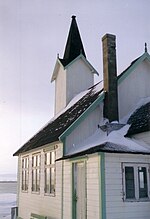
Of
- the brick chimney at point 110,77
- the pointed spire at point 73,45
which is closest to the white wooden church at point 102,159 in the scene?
the brick chimney at point 110,77

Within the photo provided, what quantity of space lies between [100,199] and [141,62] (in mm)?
6835

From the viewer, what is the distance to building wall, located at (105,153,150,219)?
9602 mm

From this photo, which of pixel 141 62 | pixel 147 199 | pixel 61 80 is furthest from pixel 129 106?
pixel 61 80

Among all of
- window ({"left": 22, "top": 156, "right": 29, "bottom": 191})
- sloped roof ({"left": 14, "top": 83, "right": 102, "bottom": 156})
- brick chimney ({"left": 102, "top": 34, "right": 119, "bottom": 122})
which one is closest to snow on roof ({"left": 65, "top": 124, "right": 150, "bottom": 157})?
brick chimney ({"left": 102, "top": 34, "right": 119, "bottom": 122})

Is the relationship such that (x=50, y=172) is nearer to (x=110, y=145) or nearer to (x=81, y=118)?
(x=81, y=118)

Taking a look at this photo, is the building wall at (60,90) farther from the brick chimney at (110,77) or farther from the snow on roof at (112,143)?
the snow on roof at (112,143)

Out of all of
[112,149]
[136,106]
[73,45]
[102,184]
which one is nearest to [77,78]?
[73,45]

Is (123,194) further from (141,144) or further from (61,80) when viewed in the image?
(61,80)

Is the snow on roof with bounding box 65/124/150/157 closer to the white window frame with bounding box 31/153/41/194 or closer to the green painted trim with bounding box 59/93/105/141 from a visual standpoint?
the green painted trim with bounding box 59/93/105/141

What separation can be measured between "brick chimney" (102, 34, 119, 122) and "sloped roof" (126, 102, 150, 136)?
0.71m

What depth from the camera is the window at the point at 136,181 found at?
10.0 meters

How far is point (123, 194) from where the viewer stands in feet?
32.3

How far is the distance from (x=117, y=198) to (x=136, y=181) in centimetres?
88

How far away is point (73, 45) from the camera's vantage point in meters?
21.3
